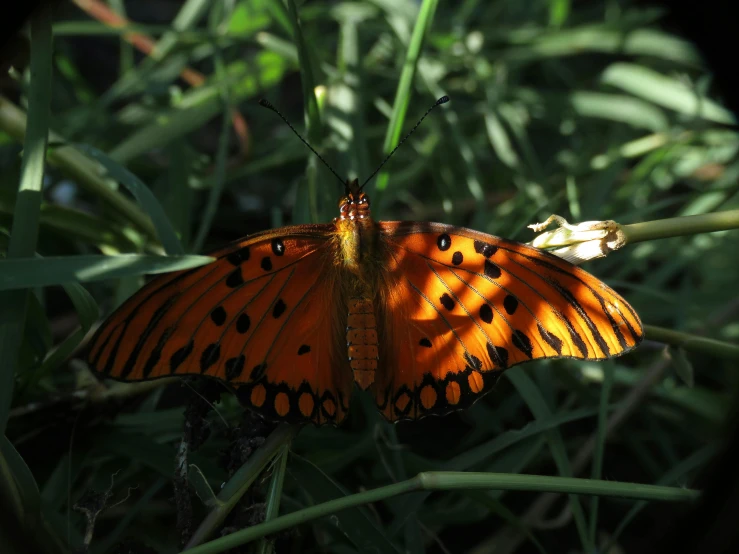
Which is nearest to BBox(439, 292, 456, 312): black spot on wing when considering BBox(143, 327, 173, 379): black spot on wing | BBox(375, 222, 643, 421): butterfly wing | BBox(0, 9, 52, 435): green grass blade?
BBox(375, 222, 643, 421): butterfly wing

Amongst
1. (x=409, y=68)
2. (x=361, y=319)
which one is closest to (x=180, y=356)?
(x=361, y=319)

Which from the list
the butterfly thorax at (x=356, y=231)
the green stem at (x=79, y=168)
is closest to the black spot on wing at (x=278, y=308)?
the butterfly thorax at (x=356, y=231)

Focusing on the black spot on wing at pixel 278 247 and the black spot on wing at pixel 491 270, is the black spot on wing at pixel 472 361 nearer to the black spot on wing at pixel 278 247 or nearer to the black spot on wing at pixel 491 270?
Result: the black spot on wing at pixel 491 270

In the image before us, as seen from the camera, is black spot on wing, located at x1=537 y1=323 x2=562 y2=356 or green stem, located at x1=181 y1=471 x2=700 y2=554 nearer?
green stem, located at x1=181 y1=471 x2=700 y2=554

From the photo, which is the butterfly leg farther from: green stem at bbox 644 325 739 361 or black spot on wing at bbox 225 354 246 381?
green stem at bbox 644 325 739 361

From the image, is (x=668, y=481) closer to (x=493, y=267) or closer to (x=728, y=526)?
(x=493, y=267)
